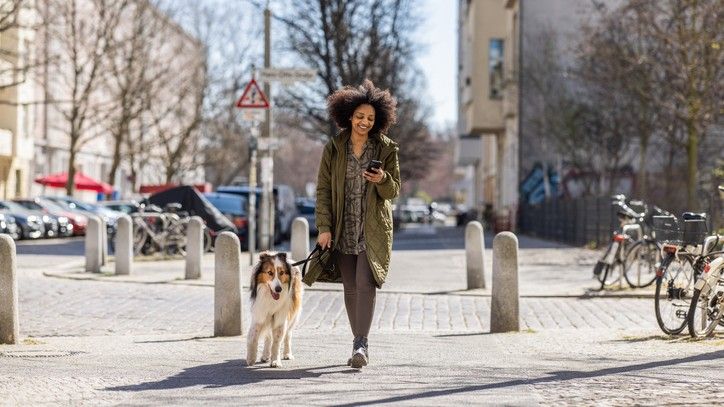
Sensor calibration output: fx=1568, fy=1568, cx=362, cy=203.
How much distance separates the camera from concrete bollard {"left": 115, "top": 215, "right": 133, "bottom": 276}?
2336cm

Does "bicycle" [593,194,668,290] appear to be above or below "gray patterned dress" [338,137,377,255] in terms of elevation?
below

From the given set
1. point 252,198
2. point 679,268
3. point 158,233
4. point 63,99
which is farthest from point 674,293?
point 63,99

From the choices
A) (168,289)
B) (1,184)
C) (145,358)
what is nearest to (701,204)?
(168,289)

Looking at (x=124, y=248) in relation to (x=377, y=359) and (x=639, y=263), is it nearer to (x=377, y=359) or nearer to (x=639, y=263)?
(x=639, y=263)

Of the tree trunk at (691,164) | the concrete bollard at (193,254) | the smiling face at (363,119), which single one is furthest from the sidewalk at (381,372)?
the tree trunk at (691,164)

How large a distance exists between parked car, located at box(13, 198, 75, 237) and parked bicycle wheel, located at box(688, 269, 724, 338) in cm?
3667

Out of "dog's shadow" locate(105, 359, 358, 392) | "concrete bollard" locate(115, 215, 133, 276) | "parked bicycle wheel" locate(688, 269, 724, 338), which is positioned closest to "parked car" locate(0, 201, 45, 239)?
"concrete bollard" locate(115, 215, 133, 276)

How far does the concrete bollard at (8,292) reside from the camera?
1209 centimetres

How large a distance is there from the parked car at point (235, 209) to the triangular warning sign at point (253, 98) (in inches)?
403

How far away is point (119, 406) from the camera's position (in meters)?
8.46

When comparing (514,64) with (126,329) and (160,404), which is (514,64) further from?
(160,404)

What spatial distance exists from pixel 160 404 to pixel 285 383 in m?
1.22

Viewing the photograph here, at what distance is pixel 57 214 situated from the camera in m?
48.8

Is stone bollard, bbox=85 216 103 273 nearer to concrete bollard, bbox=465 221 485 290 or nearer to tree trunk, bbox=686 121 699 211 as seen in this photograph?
concrete bollard, bbox=465 221 485 290
